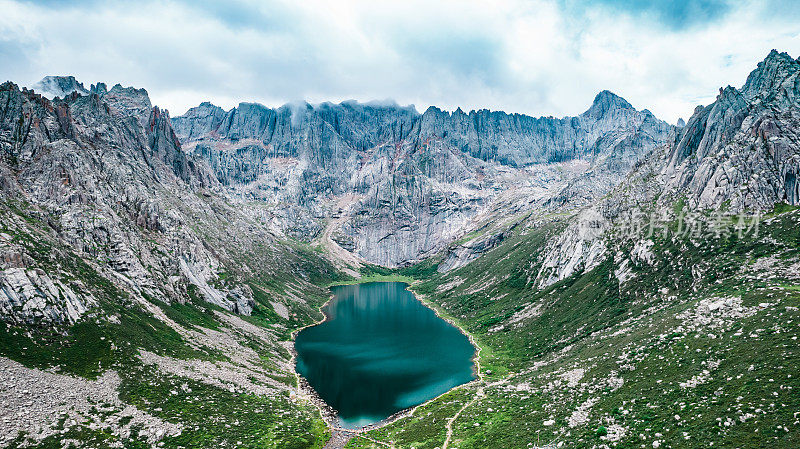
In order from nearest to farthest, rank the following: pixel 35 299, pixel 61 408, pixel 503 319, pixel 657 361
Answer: pixel 61 408
pixel 657 361
pixel 35 299
pixel 503 319

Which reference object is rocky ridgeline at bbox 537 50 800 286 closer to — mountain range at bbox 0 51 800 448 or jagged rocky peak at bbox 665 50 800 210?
jagged rocky peak at bbox 665 50 800 210

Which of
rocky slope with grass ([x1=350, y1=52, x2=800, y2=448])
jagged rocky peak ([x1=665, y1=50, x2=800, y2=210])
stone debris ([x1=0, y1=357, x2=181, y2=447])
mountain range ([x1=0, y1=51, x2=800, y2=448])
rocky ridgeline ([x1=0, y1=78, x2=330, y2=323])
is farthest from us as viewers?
jagged rocky peak ([x1=665, y1=50, x2=800, y2=210])

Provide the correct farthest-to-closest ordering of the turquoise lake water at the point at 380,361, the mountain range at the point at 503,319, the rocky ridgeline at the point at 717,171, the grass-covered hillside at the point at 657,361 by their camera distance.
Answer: the rocky ridgeline at the point at 717,171 → the turquoise lake water at the point at 380,361 → the mountain range at the point at 503,319 → the grass-covered hillside at the point at 657,361

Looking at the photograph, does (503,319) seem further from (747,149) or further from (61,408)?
(61,408)

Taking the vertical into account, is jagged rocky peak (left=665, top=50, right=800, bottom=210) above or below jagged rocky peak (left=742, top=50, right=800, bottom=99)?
below

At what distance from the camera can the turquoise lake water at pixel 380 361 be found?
6838cm

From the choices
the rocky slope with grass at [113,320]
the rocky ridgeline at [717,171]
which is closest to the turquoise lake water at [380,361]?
the rocky slope with grass at [113,320]

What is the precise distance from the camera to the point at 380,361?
307 ft

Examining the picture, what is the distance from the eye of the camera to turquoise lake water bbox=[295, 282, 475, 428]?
224 feet

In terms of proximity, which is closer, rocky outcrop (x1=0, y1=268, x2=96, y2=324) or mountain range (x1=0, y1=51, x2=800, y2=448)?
mountain range (x1=0, y1=51, x2=800, y2=448)

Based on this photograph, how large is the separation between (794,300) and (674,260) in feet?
116

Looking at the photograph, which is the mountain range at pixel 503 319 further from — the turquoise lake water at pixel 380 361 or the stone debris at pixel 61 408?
the turquoise lake water at pixel 380 361

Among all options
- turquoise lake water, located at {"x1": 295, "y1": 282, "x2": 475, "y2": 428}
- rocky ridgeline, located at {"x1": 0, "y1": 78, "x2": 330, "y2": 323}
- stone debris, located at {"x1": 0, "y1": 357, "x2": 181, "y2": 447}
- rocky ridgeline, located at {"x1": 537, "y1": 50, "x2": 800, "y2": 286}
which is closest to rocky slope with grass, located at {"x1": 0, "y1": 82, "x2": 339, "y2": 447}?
stone debris, located at {"x1": 0, "y1": 357, "x2": 181, "y2": 447}

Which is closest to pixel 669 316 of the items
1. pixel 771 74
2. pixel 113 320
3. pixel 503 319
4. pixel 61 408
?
pixel 503 319
